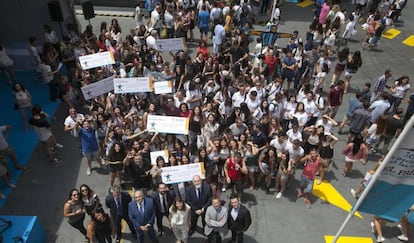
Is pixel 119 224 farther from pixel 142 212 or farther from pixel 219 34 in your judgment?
pixel 219 34

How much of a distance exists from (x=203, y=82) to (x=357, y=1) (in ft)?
46.0

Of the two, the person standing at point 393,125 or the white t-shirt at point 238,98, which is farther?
the white t-shirt at point 238,98

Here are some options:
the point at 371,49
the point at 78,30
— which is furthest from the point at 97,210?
the point at 371,49

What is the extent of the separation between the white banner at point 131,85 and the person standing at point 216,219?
4630 mm

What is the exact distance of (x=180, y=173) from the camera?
7867mm

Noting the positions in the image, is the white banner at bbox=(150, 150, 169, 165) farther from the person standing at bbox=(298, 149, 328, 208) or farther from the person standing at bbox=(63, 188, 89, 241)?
the person standing at bbox=(298, 149, 328, 208)

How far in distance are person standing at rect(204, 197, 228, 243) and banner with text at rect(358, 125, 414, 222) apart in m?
2.59

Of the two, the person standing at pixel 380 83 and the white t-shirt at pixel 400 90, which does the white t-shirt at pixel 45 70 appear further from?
the white t-shirt at pixel 400 90

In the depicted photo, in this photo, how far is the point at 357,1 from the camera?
20719mm

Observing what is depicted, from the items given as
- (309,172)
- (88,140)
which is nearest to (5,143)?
(88,140)

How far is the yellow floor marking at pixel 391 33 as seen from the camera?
18.8m

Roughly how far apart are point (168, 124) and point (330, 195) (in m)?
4.77

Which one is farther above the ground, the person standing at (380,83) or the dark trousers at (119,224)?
the person standing at (380,83)

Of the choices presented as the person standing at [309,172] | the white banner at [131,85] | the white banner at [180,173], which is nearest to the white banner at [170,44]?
the white banner at [131,85]
